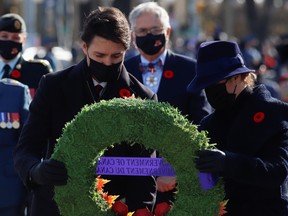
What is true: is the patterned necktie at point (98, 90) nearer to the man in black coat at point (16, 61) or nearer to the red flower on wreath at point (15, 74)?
the man in black coat at point (16, 61)

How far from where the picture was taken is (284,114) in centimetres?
462

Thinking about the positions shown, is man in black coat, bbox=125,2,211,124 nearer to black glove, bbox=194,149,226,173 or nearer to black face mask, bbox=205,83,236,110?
A: black face mask, bbox=205,83,236,110

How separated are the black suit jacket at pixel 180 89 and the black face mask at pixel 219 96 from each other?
2.10m

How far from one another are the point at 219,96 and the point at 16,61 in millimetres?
3875

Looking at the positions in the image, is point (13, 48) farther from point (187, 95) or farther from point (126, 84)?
point (126, 84)

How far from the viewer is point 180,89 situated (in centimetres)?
720

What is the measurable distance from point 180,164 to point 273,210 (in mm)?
562

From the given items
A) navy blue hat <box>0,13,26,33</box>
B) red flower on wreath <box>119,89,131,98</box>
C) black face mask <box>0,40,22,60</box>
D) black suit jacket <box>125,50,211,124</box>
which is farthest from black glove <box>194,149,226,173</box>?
navy blue hat <box>0,13,26,33</box>

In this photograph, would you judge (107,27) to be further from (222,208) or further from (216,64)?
(222,208)

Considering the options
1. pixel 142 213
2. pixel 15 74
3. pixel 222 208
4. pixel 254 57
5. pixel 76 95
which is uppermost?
pixel 76 95

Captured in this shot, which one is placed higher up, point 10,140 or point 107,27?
point 107,27

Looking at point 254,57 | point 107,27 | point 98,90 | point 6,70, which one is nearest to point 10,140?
point 6,70

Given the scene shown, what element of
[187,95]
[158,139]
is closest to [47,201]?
[158,139]

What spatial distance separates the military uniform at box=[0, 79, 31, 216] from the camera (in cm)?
699
